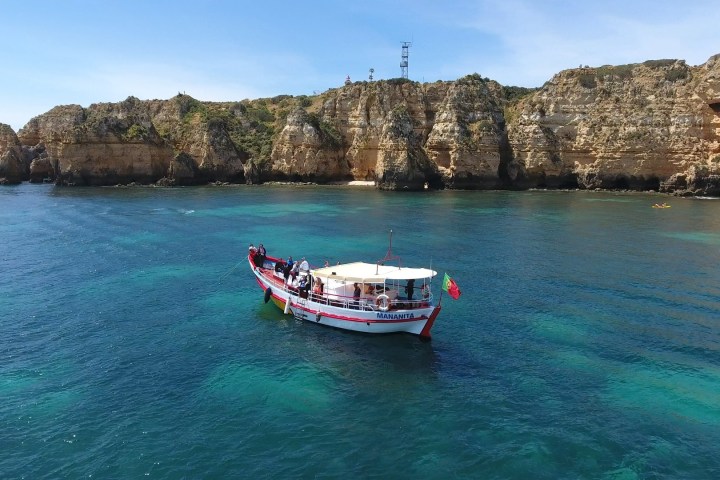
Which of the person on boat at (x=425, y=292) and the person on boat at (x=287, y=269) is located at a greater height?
the person on boat at (x=287, y=269)

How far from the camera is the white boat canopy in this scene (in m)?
25.2

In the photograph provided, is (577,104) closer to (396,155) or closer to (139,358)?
(396,155)

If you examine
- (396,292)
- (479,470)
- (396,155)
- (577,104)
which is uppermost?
(577,104)

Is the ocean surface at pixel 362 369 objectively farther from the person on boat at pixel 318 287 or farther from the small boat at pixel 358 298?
the person on boat at pixel 318 287

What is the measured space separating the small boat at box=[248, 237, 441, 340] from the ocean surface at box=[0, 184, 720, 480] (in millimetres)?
708

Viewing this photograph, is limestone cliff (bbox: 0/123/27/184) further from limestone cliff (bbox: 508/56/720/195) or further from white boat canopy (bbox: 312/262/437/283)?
white boat canopy (bbox: 312/262/437/283)

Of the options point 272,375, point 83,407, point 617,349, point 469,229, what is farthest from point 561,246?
point 83,407

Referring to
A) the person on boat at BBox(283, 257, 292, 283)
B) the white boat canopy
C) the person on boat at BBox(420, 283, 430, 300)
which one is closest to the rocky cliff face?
the person on boat at BBox(283, 257, 292, 283)

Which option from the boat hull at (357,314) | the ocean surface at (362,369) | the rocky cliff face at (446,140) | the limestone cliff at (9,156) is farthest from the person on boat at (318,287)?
the limestone cliff at (9,156)

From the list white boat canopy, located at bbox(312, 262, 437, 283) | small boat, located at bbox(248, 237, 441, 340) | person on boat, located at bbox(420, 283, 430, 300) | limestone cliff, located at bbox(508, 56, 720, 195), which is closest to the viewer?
small boat, located at bbox(248, 237, 441, 340)

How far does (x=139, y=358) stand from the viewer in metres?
21.9

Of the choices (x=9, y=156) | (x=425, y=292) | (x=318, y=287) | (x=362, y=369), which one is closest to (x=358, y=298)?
(x=318, y=287)

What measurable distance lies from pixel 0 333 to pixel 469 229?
38.6 metres

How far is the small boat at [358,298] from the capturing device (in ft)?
80.5
